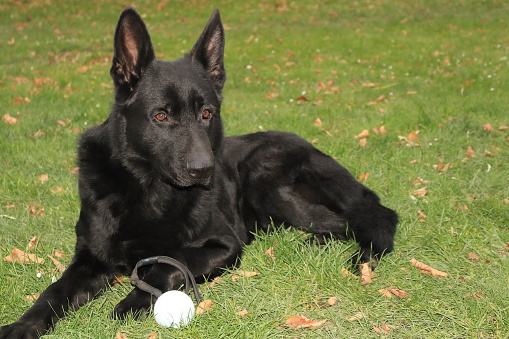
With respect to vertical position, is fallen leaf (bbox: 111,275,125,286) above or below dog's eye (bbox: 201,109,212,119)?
below

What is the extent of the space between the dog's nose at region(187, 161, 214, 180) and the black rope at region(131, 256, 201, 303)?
1.68 feet

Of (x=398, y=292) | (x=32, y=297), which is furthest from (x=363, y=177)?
(x=32, y=297)

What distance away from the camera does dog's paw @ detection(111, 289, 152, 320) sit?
8.97 feet

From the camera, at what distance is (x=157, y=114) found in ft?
10.2

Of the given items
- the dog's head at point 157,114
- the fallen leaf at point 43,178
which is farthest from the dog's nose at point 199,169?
the fallen leaf at point 43,178

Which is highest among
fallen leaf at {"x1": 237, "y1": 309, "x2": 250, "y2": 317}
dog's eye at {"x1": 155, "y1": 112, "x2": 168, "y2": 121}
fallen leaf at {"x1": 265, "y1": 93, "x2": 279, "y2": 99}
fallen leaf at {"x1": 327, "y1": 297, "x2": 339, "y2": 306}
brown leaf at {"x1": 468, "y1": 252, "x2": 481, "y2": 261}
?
dog's eye at {"x1": 155, "y1": 112, "x2": 168, "y2": 121}

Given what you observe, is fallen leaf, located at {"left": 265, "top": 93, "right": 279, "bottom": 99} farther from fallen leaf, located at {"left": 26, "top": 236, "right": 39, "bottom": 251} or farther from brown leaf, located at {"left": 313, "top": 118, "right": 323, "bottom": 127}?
fallen leaf, located at {"left": 26, "top": 236, "right": 39, "bottom": 251}

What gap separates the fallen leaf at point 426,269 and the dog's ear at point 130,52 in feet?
7.17

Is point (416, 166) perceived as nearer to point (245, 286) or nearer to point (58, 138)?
point (245, 286)

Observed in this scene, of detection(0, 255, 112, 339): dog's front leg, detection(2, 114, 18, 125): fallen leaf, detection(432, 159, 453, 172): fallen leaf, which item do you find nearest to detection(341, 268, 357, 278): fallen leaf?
detection(0, 255, 112, 339): dog's front leg

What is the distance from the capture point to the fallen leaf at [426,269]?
3256mm

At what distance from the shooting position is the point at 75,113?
6793 mm

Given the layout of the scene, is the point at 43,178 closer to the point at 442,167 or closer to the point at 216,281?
the point at 216,281

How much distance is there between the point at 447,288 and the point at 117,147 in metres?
2.20
